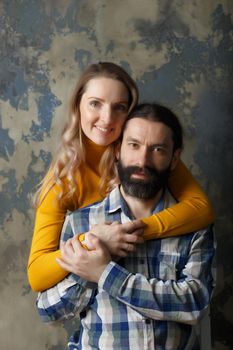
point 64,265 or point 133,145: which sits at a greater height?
point 133,145

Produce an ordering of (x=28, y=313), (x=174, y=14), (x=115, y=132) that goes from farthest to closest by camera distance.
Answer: (x=28, y=313)
(x=174, y=14)
(x=115, y=132)

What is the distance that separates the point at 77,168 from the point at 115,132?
20 cm

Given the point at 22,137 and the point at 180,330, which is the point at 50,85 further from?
the point at 180,330

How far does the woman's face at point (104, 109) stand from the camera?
6.70ft

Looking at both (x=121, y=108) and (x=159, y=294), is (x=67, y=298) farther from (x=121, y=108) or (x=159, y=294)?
(x=121, y=108)

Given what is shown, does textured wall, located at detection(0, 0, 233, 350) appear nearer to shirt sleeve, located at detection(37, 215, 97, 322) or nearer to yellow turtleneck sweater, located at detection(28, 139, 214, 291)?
yellow turtleneck sweater, located at detection(28, 139, 214, 291)

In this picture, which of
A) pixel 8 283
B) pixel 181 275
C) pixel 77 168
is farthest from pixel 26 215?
pixel 181 275

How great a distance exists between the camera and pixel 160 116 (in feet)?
6.11

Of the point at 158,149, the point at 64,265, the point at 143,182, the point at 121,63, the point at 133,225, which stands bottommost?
the point at 64,265

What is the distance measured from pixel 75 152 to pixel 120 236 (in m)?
0.49

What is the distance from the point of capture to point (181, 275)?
5.90 feet

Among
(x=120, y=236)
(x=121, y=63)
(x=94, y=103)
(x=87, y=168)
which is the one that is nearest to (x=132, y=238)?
(x=120, y=236)

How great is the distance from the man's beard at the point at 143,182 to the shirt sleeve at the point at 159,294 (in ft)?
0.87

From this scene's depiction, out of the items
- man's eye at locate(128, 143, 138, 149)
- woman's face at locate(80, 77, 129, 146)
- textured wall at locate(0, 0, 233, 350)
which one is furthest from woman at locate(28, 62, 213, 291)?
textured wall at locate(0, 0, 233, 350)
